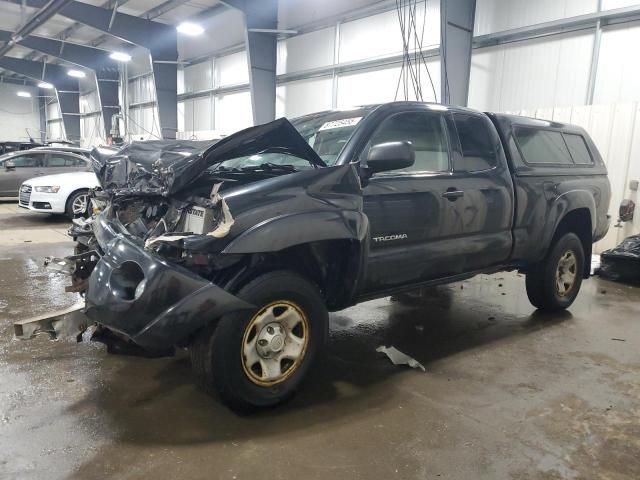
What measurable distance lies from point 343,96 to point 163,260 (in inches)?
419

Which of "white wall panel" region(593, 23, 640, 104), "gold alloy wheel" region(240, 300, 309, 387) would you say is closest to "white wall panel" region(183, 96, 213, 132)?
"white wall panel" region(593, 23, 640, 104)

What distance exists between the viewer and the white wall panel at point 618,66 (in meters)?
7.49

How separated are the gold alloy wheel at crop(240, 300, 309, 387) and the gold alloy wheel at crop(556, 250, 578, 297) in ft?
10.4

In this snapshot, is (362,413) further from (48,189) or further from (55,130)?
(55,130)

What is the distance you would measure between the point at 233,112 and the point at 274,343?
1480 cm

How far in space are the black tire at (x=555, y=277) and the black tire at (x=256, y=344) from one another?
2.78 m

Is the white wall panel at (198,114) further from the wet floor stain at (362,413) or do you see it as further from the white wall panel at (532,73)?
the wet floor stain at (362,413)

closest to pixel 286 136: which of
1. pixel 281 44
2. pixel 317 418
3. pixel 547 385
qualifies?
pixel 317 418

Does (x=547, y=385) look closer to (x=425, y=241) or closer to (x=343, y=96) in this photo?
(x=425, y=241)

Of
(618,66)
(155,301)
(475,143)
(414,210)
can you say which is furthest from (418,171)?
(618,66)

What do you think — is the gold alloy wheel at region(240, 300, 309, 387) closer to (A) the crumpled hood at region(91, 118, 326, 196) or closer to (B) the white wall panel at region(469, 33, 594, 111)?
(A) the crumpled hood at region(91, 118, 326, 196)

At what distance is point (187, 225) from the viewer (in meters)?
2.73

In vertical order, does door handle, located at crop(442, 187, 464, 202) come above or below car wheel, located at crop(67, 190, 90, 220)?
above

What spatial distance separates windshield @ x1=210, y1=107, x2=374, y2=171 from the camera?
3248 mm
